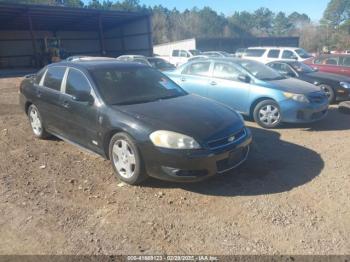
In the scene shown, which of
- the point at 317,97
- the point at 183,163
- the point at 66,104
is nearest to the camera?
the point at 183,163

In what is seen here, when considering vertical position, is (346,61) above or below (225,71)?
below

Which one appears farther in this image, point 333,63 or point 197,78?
point 333,63

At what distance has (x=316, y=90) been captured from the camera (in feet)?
24.7

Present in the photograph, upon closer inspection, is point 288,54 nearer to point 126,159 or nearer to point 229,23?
point 126,159

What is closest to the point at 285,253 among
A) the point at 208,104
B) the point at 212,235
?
the point at 212,235

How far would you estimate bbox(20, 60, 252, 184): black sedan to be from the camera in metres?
4.18

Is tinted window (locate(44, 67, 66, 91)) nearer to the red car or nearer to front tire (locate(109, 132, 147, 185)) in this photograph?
front tire (locate(109, 132, 147, 185))

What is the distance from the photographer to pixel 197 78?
853 cm

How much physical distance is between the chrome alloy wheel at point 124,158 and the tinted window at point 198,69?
14.5 feet

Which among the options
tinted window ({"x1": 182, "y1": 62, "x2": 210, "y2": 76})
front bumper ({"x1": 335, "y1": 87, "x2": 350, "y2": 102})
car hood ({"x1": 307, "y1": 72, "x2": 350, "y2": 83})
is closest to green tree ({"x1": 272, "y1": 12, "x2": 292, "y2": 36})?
car hood ({"x1": 307, "y1": 72, "x2": 350, "y2": 83})

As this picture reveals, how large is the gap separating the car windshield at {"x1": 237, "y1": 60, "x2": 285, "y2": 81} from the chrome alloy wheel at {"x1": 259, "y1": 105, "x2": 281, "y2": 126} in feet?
2.49

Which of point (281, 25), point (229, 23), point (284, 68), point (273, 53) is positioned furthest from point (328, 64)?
point (281, 25)

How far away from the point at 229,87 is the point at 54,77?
3.85 metres

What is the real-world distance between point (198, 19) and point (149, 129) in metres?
86.3
